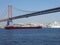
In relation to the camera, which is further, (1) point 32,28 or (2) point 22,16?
(1) point 32,28

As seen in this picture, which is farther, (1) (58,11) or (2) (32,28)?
(2) (32,28)

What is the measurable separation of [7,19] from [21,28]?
789cm

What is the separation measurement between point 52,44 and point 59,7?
12.0 meters

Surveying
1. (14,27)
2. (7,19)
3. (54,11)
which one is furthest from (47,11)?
(14,27)

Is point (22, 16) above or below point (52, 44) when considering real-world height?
above

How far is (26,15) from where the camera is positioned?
44.2 metres

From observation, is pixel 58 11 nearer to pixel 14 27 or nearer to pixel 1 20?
pixel 1 20

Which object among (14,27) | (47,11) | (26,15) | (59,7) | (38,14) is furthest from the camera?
(14,27)

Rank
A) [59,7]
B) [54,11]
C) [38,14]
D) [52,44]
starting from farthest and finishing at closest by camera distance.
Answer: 1. [38,14]
2. [54,11]
3. [59,7]
4. [52,44]

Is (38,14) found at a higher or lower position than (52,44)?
higher

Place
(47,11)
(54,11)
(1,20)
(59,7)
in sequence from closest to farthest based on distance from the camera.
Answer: (59,7) → (54,11) → (47,11) → (1,20)

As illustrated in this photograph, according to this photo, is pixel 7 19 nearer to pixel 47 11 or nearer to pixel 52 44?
pixel 47 11

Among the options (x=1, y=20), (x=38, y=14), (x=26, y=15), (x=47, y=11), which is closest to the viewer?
(x=47, y=11)

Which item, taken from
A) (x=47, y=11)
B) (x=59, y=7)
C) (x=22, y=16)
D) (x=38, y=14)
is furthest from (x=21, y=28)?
(x=59, y=7)
